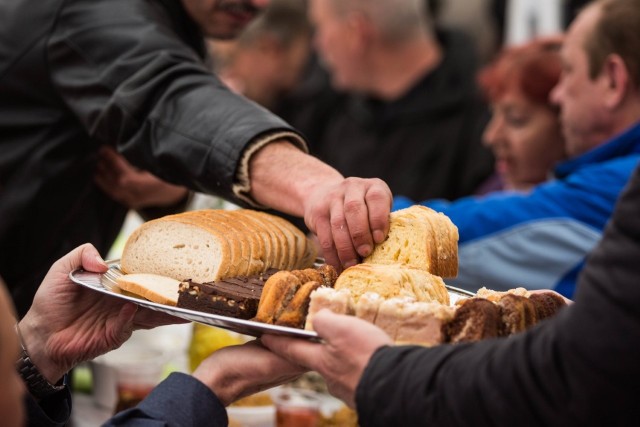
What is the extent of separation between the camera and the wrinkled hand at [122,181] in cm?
316

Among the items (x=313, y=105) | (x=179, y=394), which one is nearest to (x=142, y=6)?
(x=179, y=394)

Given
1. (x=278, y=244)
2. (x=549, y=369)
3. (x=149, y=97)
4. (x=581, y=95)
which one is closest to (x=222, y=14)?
(x=149, y=97)

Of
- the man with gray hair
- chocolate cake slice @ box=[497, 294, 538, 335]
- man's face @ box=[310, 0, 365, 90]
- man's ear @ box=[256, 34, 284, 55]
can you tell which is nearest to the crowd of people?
chocolate cake slice @ box=[497, 294, 538, 335]

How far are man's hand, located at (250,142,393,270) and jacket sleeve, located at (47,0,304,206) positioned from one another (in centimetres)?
11

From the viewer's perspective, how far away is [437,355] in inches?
59.5

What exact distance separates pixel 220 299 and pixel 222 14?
1.58 m

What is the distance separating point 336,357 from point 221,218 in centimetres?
76

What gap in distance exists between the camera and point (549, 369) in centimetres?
138

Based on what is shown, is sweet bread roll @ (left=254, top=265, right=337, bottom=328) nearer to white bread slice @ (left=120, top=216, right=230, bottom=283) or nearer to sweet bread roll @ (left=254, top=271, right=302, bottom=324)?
sweet bread roll @ (left=254, top=271, right=302, bottom=324)

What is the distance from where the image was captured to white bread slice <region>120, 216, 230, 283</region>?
2104 millimetres

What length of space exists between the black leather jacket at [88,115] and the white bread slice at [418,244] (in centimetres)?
51

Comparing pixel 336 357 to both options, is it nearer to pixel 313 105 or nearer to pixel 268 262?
pixel 268 262

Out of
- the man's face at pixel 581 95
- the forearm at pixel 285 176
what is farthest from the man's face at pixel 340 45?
the forearm at pixel 285 176

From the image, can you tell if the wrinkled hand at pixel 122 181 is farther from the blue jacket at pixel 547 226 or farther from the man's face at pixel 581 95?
the man's face at pixel 581 95
